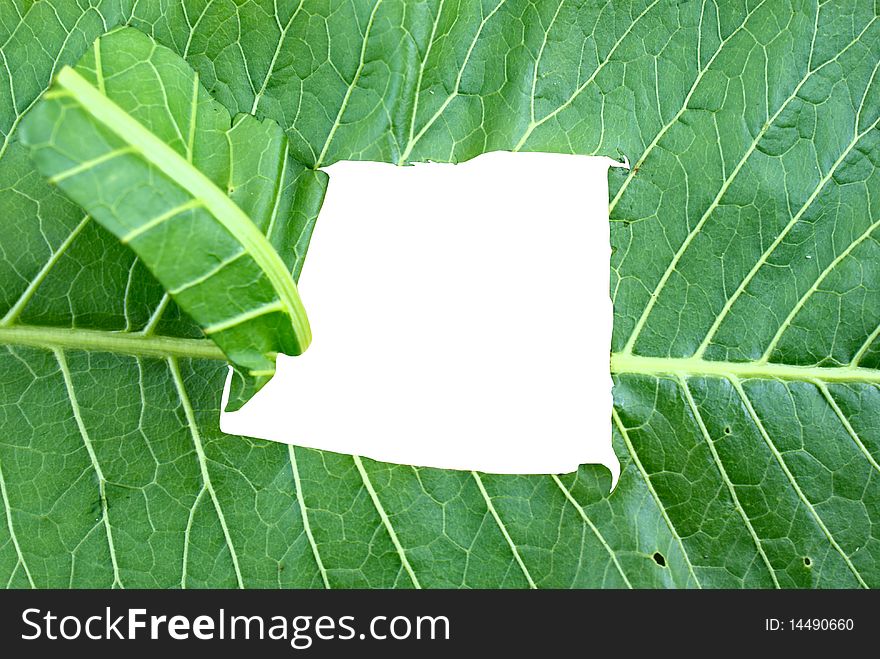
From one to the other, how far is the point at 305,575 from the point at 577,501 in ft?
1.36

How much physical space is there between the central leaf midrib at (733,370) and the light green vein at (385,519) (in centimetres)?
39

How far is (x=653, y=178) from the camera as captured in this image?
108cm

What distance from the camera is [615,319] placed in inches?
42.5

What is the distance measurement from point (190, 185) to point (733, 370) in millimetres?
785

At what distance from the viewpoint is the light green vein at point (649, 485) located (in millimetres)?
1076

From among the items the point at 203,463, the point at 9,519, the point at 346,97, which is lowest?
the point at 9,519

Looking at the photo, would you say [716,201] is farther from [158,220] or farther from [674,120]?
[158,220]

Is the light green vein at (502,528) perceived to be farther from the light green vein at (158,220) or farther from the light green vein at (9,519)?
the light green vein at (9,519)

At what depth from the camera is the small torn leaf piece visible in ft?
2.78

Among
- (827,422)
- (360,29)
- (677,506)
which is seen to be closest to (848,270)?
(827,422)

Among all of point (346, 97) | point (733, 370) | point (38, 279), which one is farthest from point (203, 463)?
point (733, 370)

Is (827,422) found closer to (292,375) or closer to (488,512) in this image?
(488,512)

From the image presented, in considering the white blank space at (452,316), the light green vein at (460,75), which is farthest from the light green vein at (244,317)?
the light green vein at (460,75)

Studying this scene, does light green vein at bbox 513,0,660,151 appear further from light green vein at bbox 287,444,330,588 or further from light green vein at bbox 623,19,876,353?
light green vein at bbox 287,444,330,588
